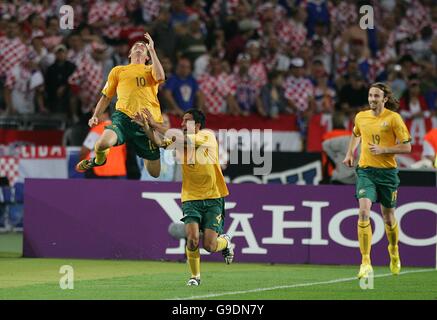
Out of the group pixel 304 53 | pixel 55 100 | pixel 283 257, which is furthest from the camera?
pixel 304 53

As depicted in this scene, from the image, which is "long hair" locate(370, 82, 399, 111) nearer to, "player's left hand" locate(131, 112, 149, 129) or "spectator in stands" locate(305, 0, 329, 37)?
"player's left hand" locate(131, 112, 149, 129)

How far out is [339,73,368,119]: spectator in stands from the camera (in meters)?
24.1

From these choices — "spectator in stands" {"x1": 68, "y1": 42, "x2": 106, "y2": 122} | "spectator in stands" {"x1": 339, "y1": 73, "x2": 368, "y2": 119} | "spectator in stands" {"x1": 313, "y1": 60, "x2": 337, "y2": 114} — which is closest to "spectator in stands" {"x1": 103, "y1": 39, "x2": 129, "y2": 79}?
"spectator in stands" {"x1": 68, "y1": 42, "x2": 106, "y2": 122}

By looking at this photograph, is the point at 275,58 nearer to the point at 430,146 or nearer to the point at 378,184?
the point at 430,146

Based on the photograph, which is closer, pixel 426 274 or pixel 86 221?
pixel 426 274

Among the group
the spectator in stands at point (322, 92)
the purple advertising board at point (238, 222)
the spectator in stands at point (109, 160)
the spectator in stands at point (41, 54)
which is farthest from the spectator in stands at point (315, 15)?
the purple advertising board at point (238, 222)

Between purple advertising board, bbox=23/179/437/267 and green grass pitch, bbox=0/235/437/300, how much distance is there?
15.8 inches

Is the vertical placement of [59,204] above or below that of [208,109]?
below

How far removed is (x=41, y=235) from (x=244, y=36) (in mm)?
8904

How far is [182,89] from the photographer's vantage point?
79.7 feet

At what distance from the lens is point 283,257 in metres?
18.7
